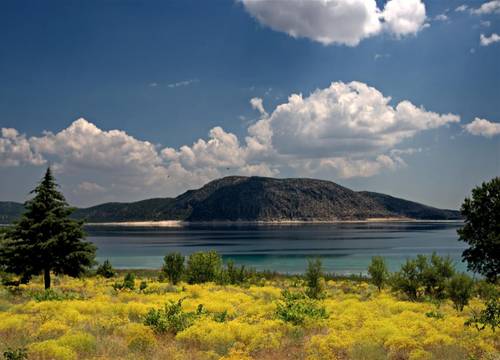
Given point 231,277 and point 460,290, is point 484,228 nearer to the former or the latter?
point 460,290

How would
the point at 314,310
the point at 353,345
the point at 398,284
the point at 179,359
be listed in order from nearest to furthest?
the point at 179,359, the point at 353,345, the point at 314,310, the point at 398,284

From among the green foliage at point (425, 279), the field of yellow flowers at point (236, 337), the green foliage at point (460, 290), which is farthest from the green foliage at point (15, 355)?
the green foliage at point (425, 279)

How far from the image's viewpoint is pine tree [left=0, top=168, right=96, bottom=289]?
23859 millimetres

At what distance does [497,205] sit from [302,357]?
25263 millimetres

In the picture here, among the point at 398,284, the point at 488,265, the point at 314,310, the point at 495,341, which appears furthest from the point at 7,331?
the point at 488,265

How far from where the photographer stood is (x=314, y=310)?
55.9 feet

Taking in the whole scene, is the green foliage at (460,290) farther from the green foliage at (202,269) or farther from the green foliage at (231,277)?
the green foliage at (202,269)

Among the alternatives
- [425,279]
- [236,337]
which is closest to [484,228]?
[425,279]

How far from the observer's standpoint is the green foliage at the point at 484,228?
1192 inches

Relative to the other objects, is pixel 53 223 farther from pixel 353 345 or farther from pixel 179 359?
pixel 353 345

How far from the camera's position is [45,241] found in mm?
24328

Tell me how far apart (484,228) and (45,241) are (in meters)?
30.4

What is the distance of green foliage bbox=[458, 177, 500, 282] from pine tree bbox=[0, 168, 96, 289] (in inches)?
1058

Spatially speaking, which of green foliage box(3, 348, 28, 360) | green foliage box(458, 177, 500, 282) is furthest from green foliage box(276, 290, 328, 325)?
green foliage box(458, 177, 500, 282)
